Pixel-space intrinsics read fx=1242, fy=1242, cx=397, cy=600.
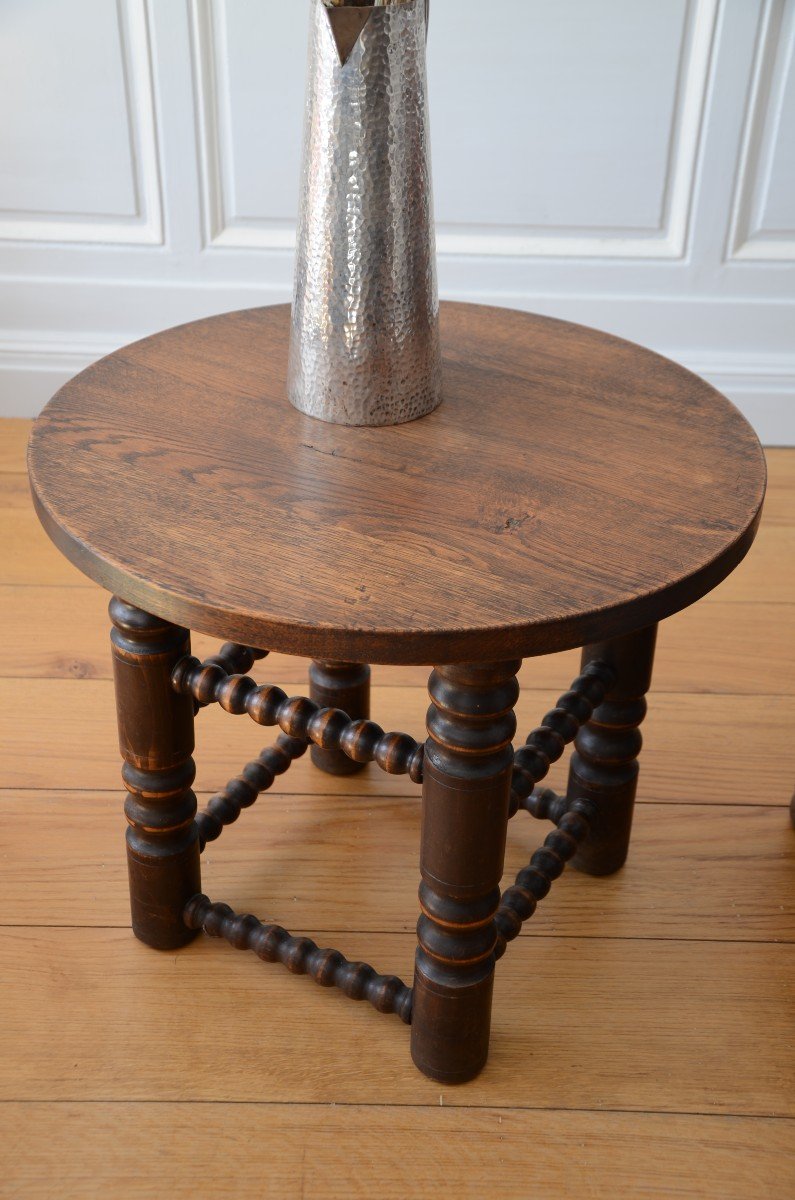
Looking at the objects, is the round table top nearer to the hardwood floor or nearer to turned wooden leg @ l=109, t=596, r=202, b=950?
turned wooden leg @ l=109, t=596, r=202, b=950

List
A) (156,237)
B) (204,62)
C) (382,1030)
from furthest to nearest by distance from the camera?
(156,237), (204,62), (382,1030)

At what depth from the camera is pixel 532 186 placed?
1.64m

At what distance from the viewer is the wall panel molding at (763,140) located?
60.6 inches

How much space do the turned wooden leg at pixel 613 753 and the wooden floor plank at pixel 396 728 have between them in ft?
0.38

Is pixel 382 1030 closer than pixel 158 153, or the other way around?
pixel 382 1030

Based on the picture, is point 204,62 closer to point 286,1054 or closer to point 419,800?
point 419,800

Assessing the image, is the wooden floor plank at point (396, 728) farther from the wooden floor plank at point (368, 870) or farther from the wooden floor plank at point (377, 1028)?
the wooden floor plank at point (377, 1028)

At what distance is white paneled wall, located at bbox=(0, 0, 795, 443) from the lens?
61.0 inches

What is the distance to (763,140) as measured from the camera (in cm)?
160

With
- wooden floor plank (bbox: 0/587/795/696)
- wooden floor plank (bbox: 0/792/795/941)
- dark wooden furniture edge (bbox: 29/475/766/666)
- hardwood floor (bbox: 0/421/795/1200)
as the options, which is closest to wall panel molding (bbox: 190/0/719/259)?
wooden floor plank (bbox: 0/587/795/696)

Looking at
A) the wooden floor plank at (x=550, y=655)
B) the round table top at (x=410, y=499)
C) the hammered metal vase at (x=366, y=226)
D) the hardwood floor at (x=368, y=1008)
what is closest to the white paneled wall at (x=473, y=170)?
the wooden floor plank at (x=550, y=655)

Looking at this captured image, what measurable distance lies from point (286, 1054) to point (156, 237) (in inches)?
46.3

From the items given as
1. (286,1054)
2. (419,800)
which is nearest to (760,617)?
(419,800)

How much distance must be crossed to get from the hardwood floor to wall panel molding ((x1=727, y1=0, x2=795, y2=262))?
27.8 inches
